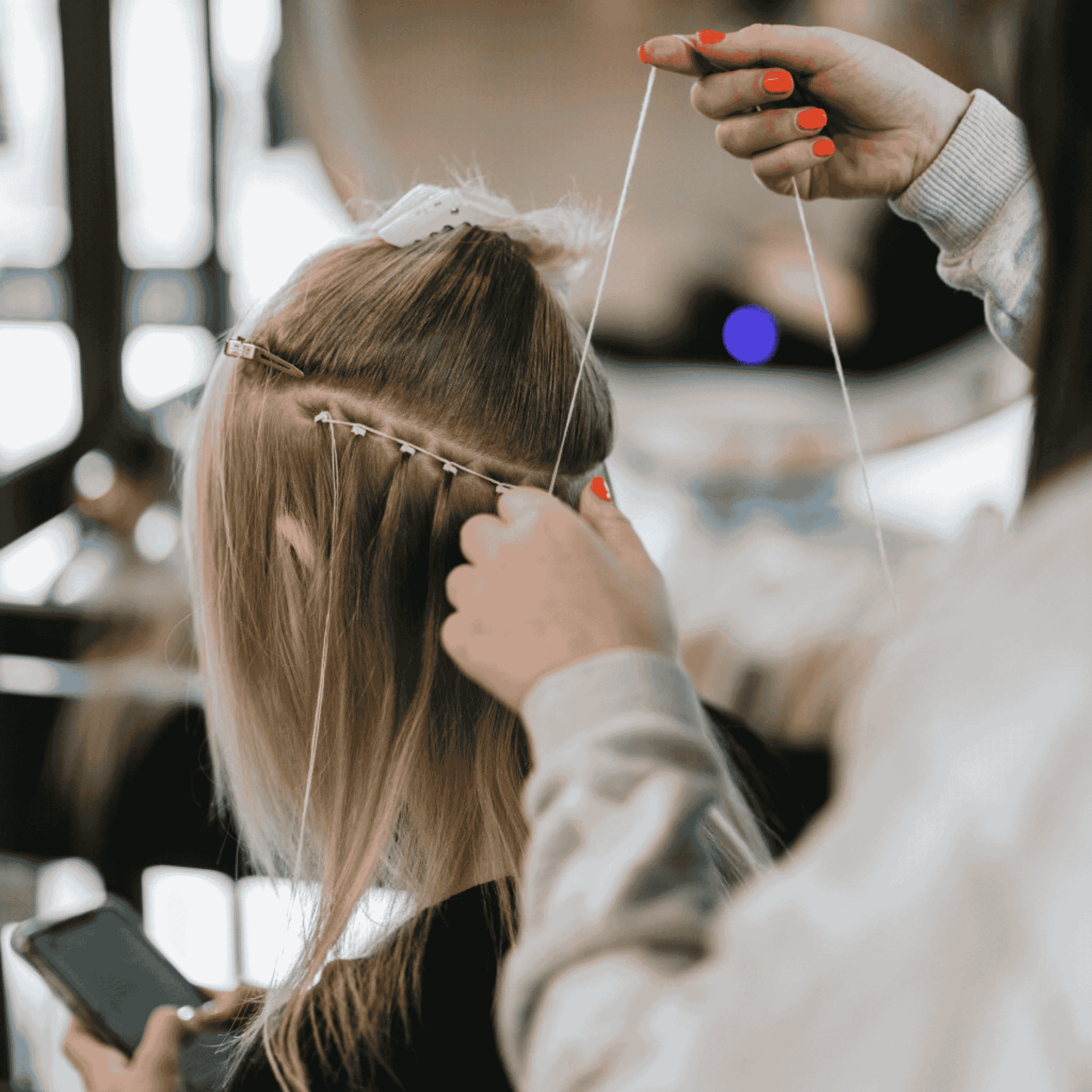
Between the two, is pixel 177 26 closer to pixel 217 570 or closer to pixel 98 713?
pixel 217 570

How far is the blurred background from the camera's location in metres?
0.73

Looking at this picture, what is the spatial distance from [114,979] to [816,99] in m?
0.93

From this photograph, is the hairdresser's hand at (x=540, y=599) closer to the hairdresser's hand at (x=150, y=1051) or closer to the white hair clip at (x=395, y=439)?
the white hair clip at (x=395, y=439)

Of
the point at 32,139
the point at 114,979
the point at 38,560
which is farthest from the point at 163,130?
the point at 114,979

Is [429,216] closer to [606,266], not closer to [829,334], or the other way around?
[606,266]

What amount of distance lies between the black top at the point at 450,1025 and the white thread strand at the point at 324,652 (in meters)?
0.15

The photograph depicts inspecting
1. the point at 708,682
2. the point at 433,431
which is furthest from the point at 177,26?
the point at 708,682

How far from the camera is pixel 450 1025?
0.62 m

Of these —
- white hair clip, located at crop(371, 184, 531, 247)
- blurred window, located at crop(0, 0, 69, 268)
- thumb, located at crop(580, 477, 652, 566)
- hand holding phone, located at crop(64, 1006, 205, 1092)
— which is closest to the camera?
thumb, located at crop(580, 477, 652, 566)

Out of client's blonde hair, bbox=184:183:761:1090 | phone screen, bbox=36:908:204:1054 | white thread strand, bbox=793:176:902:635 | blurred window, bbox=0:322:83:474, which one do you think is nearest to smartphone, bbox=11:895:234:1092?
phone screen, bbox=36:908:204:1054

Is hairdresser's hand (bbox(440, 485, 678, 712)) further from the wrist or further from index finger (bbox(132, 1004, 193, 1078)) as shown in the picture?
index finger (bbox(132, 1004, 193, 1078))

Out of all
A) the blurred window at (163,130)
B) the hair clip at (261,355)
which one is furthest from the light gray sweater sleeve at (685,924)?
the blurred window at (163,130)

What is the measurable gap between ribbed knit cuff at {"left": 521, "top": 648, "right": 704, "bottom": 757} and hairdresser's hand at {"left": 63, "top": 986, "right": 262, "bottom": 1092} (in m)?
0.60

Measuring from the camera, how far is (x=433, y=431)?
0.65 meters
